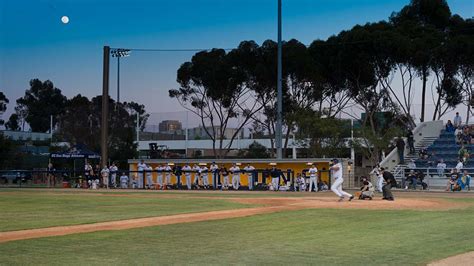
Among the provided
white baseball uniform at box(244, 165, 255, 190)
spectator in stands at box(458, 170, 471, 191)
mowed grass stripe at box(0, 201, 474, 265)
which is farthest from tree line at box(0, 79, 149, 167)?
mowed grass stripe at box(0, 201, 474, 265)

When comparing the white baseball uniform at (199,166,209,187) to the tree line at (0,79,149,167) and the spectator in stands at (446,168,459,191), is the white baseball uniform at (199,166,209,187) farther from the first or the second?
the tree line at (0,79,149,167)

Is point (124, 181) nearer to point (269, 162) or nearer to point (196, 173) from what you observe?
point (196, 173)

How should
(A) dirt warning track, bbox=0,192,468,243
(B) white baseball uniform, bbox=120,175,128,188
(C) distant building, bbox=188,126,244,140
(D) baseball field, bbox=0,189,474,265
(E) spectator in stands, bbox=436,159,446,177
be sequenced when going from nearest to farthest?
(D) baseball field, bbox=0,189,474,265 < (A) dirt warning track, bbox=0,192,468,243 < (E) spectator in stands, bbox=436,159,446,177 < (B) white baseball uniform, bbox=120,175,128,188 < (C) distant building, bbox=188,126,244,140

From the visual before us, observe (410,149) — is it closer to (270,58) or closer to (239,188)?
(239,188)

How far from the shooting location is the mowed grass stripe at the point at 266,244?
35.5 feet

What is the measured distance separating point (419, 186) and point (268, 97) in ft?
76.4

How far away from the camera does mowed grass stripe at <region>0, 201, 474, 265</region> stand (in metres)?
10.8

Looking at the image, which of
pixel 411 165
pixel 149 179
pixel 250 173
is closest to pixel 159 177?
pixel 149 179

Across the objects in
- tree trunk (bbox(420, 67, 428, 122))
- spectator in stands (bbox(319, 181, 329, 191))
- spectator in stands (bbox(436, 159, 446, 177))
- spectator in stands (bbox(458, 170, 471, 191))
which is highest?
tree trunk (bbox(420, 67, 428, 122))

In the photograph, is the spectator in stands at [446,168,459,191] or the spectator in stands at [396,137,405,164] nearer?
the spectator in stands at [446,168,459,191]

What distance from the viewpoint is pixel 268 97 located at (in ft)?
197

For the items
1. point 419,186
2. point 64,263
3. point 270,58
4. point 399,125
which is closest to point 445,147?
point 419,186

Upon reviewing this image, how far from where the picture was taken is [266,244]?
41.7ft

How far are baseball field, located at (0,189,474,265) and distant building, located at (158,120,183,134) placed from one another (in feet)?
142
